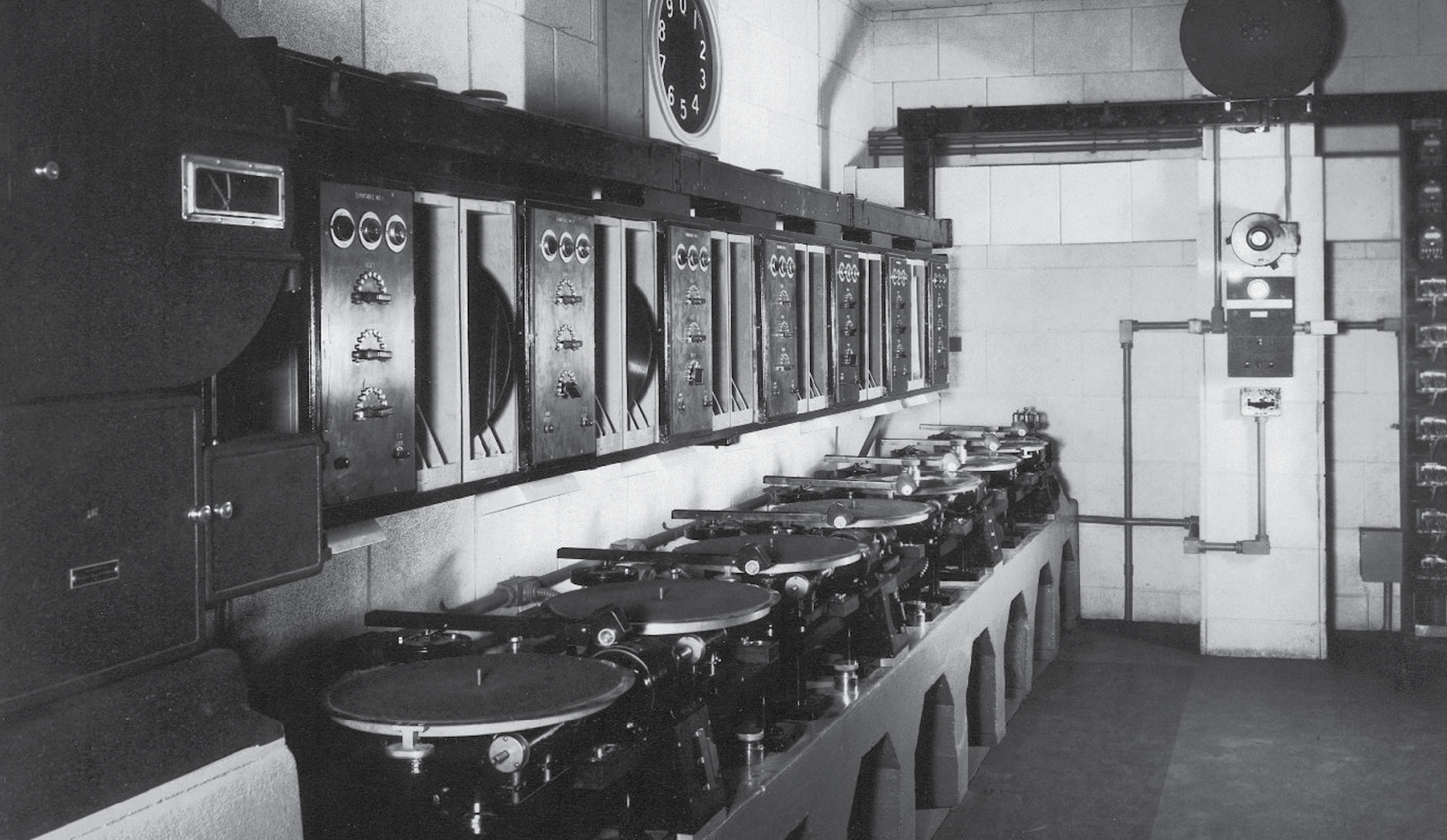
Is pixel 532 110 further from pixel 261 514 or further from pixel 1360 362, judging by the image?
pixel 1360 362

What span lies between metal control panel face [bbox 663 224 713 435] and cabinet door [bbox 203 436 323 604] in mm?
1578

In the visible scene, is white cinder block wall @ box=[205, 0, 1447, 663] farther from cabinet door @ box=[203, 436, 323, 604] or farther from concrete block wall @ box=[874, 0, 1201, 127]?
cabinet door @ box=[203, 436, 323, 604]

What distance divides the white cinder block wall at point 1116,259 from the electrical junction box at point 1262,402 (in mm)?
309

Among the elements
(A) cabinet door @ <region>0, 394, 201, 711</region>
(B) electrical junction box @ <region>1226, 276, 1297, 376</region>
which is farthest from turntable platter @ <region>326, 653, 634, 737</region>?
(B) electrical junction box @ <region>1226, 276, 1297, 376</region>

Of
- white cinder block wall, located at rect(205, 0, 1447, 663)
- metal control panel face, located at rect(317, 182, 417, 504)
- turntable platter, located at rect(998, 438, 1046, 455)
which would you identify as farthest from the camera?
white cinder block wall, located at rect(205, 0, 1447, 663)

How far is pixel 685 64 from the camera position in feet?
12.6

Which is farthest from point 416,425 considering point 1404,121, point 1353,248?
point 1353,248

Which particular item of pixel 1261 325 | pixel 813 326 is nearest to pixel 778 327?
pixel 813 326

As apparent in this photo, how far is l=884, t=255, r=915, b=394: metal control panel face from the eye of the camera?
5.37 meters

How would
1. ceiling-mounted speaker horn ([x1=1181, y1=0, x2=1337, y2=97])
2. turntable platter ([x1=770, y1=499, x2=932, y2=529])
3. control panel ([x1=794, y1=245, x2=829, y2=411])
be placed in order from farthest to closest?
ceiling-mounted speaker horn ([x1=1181, y1=0, x2=1337, y2=97])
control panel ([x1=794, y1=245, x2=829, y2=411])
turntable platter ([x1=770, y1=499, x2=932, y2=529])

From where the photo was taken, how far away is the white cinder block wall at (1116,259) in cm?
641

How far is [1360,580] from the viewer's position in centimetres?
654

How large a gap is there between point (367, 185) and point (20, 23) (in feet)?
3.11

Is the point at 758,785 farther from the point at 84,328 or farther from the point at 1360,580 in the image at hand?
the point at 1360,580
